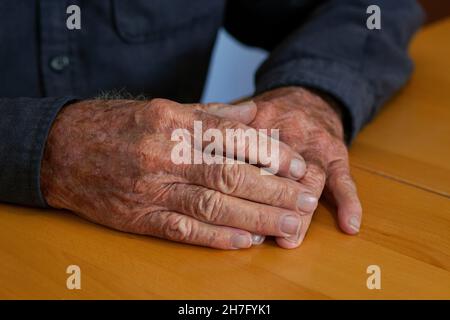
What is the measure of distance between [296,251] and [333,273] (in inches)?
2.1

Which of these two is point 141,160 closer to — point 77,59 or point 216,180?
point 216,180

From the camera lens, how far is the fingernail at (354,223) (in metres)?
0.65

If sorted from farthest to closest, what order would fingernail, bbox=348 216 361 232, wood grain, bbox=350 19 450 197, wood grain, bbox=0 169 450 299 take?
wood grain, bbox=350 19 450 197 < fingernail, bbox=348 216 361 232 < wood grain, bbox=0 169 450 299

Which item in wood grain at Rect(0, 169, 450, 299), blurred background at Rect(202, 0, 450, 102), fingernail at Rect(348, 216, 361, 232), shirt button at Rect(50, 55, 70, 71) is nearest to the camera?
wood grain at Rect(0, 169, 450, 299)

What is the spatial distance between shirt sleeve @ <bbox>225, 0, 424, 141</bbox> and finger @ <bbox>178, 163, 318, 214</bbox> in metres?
0.27

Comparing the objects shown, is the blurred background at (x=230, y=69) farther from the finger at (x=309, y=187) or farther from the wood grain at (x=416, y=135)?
the finger at (x=309, y=187)

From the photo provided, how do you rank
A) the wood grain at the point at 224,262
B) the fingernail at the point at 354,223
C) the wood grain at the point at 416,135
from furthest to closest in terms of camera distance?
the wood grain at the point at 416,135, the fingernail at the point at 354,223, the wood grain at the point at 224,262

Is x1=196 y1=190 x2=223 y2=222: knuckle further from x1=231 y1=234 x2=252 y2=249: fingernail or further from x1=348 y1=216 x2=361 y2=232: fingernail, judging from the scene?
x1=348 y1=216 x2=361 y2=232: fingernail

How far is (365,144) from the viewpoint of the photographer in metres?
0.88

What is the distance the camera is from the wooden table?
547 millimetres

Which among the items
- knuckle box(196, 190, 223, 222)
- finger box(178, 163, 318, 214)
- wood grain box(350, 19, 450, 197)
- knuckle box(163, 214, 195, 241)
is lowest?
wood grain box(350, 19, 450, 197)

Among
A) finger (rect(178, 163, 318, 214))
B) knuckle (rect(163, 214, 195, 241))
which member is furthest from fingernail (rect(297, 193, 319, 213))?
knuckle (rect(163, 214, 195, 241))

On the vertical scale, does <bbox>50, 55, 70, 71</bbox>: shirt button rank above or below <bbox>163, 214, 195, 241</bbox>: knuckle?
above

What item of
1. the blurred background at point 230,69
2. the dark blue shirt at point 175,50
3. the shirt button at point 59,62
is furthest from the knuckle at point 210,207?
the blurred background at point 230,69
